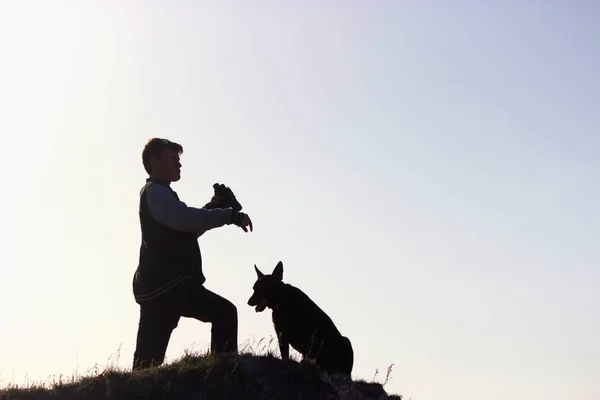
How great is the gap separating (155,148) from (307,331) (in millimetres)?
3648

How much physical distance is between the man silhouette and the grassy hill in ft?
1.20

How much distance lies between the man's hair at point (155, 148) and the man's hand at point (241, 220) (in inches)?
49.5

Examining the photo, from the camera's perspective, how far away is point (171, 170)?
8.78m

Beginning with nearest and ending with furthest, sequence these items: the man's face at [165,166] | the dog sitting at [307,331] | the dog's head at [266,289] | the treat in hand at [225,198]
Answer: the man's face at [165,166], the treat in hand at [225,198], the dog sitting at [307,331], the dog's head at [266,289]

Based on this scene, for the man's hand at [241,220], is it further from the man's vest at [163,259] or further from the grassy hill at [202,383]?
the grassy hill at [202,383]

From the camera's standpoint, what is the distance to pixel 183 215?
26.5 feet

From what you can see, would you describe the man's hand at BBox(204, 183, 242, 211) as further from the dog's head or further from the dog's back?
the dog's head

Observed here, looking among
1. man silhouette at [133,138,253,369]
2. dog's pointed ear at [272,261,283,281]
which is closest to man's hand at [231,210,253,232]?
man silhouette at [133,138,253,369]

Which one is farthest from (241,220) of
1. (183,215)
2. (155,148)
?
(155,148)

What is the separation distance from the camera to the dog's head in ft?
37.5

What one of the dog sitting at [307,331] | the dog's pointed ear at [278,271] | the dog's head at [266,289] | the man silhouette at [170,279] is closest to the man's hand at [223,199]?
the man silhouette at [170,279]

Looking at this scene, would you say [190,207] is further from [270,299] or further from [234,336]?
[270,299]

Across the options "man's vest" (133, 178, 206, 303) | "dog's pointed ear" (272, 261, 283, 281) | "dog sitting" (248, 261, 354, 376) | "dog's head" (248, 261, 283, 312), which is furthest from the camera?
"dog's pointed ear" (272, 261, 283, 281)

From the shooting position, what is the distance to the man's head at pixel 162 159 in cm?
875
